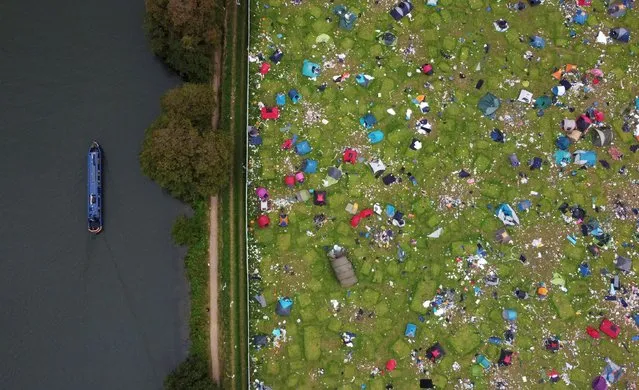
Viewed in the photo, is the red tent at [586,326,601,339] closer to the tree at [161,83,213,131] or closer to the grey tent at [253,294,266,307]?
the grey tent at [253,294,266,307]

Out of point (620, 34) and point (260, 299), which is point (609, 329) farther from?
point (260, 299)

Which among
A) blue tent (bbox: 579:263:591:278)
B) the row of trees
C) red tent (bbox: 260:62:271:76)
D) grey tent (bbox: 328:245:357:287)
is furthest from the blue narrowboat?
blue tent (bbox: 579:263:591:278)

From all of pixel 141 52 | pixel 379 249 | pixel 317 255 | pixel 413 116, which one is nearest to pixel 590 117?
pixel 413 116

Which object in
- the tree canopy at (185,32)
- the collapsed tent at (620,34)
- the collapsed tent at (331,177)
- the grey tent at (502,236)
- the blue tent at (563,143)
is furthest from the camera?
the collapsed tent at (620,34)

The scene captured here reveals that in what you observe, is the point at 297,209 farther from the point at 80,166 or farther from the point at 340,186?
the point at 80,166

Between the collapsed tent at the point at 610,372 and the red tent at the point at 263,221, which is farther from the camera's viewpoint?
the collapsed tent at the point at 610,372

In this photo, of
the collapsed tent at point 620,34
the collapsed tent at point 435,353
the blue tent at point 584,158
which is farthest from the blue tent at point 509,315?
the collapsed tent at point 620,34

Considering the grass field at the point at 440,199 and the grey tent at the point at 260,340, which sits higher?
the grass field at the point at 440,199

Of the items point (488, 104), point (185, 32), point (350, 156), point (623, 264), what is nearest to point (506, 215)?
point (488, 104)

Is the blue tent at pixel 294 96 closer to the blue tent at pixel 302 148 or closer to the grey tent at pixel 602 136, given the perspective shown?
the blue tent at pixel 302 148
